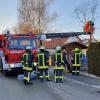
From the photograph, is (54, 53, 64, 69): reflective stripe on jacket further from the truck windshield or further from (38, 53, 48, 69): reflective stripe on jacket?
the truck windshield

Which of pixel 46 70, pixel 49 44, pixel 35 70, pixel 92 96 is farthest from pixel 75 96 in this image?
pixel 49 44

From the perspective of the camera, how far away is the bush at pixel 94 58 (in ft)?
66.9

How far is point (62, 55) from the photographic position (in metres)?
17.9

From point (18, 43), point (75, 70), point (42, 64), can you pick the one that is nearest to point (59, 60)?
point (42, 64)

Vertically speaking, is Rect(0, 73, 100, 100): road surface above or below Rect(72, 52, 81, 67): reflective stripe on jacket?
below

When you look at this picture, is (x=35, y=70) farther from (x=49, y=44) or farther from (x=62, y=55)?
(x=49, y=44)

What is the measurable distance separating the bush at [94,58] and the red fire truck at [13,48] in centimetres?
370

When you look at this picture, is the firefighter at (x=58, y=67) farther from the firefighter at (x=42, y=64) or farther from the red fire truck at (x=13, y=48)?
the red fire truck at (x=13, y=48)

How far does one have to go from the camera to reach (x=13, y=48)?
2036 centimetres

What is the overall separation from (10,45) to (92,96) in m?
9.01

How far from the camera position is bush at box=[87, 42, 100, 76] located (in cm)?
2039

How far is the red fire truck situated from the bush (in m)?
3.70

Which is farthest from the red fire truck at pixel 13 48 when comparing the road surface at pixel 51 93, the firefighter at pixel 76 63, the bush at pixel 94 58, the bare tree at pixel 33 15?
the bare tree at pixel 33 15

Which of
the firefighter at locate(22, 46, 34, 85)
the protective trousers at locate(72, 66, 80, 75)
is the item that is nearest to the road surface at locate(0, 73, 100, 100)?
the firefighter at locate(22, 46, 34, 85)
